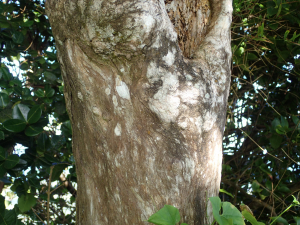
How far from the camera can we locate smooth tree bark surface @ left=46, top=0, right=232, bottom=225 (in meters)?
0.74

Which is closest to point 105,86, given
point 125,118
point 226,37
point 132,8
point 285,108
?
point 125,118

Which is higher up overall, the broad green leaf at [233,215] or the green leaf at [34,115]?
the green leaf at [34,115]

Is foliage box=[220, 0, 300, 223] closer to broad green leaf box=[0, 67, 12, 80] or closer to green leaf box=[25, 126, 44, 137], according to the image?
green leaf box=[25, 126, 44, 137]

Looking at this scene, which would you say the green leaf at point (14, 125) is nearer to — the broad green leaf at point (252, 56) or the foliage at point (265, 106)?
the foliage at point (265, 106)

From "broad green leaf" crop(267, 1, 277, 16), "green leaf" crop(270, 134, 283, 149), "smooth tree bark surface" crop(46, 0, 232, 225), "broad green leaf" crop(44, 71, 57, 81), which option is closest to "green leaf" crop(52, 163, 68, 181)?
"broad green leaf" crop(44, 71, 57, 81)

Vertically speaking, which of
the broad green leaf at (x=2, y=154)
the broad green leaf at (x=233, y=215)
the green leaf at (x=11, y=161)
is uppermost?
the broad green leaf at (x=2, y=154)

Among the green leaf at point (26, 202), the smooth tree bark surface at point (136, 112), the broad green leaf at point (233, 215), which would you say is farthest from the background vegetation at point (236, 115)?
the broad green leaf at point (233, 215)

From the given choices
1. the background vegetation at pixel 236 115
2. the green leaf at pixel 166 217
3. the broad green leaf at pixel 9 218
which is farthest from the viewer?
the background vegetation at pixel 236 115

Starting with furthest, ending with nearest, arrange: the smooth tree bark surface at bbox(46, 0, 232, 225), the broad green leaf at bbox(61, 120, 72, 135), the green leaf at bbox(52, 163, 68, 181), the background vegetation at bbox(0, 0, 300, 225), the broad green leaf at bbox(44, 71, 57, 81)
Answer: the broad green leaf at bbox(44, 71, 57, 81)
the broad green leaf at bbox(61, 120, 72, 135)
the green leaf at bbox(52, 163, 68, 181)
the background vegetation at bbox(0, 0, 300, 225)
the smooth tree bark surface at bbox(46, 0, 232, 225)

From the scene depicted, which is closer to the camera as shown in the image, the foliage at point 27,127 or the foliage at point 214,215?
the foliage at point 214,215

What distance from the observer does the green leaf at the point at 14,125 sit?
1.14 m

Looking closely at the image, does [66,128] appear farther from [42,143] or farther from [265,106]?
[265,106]

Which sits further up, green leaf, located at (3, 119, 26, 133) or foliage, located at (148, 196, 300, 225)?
green leaf, located at (3, 119, 26, 133)

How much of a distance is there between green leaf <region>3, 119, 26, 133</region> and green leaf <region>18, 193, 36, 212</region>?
16.9 inches
